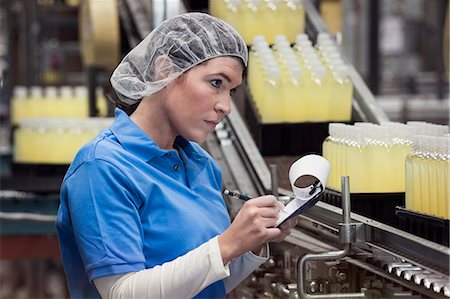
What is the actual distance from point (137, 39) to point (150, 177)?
224 centimetres

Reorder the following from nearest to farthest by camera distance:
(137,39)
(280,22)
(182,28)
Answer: (182,28)
(280,22)
(137,39)

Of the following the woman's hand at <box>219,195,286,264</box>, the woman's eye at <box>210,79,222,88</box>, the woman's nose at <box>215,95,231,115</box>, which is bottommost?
the woman's hand at <box>219,195,286,264</box>

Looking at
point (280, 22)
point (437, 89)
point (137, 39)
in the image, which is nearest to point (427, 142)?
point (280, 22)

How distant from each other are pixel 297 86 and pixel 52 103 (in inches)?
103

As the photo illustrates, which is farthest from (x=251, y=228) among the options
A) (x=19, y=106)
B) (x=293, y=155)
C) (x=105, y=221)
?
(x=19, y=106)

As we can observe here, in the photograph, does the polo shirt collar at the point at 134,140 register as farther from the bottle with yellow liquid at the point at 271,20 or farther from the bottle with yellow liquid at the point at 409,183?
the bottle with yellow liquid at the point at 271,20

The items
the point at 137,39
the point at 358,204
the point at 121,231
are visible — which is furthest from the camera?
the point at 137,39

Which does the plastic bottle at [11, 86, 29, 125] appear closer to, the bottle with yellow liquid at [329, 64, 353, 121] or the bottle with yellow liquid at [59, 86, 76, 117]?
the bottle with yellow liquid at [59, 86, 76, 117]

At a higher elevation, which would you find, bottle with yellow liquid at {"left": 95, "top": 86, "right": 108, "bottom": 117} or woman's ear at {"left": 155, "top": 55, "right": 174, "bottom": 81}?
woman's ear at {"left": 155, "top": 55, "right": 174, "bottom": 81}

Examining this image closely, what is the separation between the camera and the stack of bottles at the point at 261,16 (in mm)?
3023

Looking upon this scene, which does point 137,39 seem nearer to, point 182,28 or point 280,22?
point 280,22

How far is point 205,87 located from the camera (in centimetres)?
172

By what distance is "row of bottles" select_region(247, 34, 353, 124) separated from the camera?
279 cm

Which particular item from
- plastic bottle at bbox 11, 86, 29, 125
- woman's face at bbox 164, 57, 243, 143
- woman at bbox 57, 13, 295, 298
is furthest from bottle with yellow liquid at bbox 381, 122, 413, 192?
plastic bottle at bbox 11, 86, 29, 125
